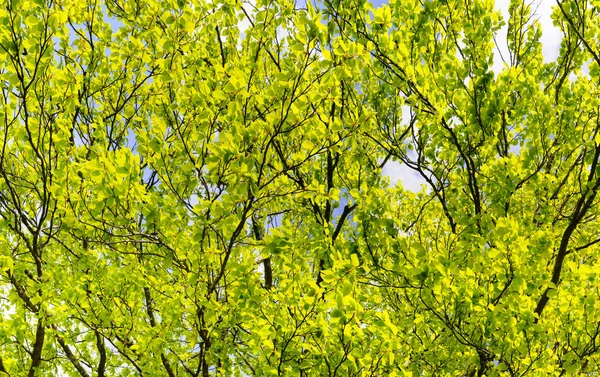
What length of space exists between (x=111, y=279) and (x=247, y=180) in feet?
8.36

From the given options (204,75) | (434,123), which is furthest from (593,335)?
(204,75)

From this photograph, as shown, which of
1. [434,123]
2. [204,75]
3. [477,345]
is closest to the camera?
[477,345]

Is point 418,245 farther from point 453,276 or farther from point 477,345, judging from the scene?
point 477,345

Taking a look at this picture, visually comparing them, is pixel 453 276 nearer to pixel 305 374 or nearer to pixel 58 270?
pixel 305 374

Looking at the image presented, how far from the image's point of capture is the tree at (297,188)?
10.7 feet

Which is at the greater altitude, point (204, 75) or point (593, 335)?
point (204, 75)

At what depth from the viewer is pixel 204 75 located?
4633 millimetres

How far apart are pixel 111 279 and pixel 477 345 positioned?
150 inches

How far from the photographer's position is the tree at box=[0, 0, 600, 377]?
3.27 metres

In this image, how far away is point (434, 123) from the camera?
5.14 meters

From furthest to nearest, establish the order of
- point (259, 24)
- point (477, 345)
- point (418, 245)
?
point (477, 345), point (418, 245), point (259, 24)

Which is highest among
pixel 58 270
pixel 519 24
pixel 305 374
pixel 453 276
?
pixel 519 24

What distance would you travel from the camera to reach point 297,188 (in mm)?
4211

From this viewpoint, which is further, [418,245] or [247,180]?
[418,245]
